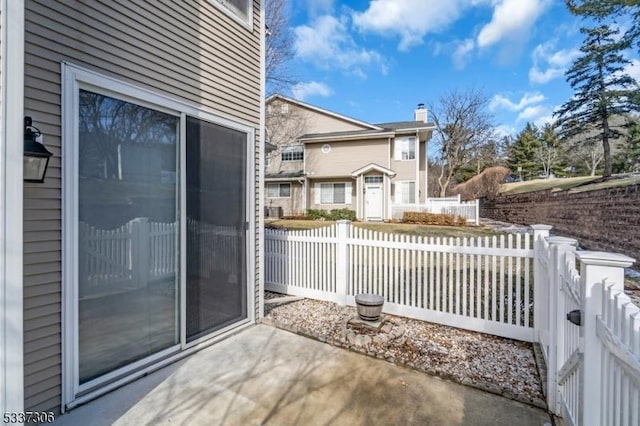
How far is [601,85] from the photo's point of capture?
15930 millimetres

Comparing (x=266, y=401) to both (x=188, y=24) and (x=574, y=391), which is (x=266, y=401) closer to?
(x=574, y=391)

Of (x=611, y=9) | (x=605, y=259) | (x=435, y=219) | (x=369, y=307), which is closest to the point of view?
(x=605, y=259)

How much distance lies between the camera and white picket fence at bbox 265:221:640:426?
1.30m

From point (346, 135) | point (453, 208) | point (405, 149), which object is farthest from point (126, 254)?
point (405, 149)

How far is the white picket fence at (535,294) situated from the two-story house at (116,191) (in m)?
1.48

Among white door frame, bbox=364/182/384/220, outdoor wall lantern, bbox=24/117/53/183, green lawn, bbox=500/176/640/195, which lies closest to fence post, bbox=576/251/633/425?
outdoor wall lantern, bbox=24/117/53/183

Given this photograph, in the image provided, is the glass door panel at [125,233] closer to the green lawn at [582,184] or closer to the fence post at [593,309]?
the fence post at [593,309]

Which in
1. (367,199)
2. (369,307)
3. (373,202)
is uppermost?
(367,199)

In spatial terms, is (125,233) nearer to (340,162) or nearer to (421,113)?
(340,162)

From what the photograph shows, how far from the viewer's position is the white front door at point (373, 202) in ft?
55.4

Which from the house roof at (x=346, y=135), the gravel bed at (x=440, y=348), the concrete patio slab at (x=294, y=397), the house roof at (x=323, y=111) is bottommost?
the concrete patio slab at (x=294, y=397)

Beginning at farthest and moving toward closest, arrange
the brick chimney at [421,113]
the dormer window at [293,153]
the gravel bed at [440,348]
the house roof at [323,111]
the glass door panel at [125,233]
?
1. the brick chimney at [421,113]
2. the dormer window at [293,153]
3. the house roof at [323,111]
4. the gravel bed at [440,348]
5. the glass door panel at [125,233]

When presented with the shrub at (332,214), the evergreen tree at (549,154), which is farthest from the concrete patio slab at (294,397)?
the evergreen tree at (549,154)

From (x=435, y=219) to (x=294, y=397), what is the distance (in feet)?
41.8
